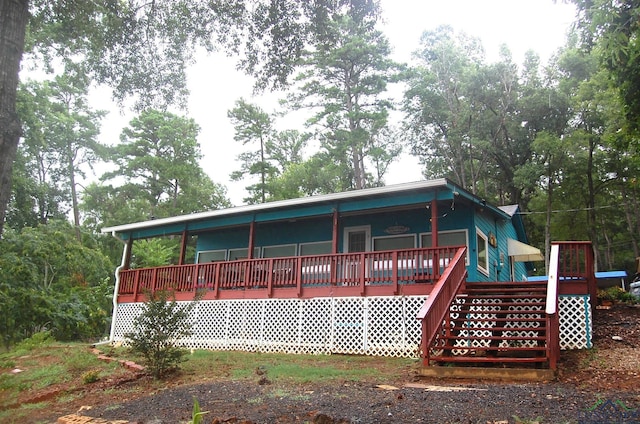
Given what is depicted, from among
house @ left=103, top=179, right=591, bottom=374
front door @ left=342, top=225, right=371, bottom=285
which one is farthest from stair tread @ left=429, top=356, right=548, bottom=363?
front door @ left=342, top=225, right=371, bottom=285

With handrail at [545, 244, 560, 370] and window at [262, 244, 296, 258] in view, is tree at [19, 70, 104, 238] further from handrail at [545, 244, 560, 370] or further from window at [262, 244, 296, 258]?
handrail at [545, 244, 560, 370]

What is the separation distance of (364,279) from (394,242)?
291cm

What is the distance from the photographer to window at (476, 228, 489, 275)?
1292 centimetres

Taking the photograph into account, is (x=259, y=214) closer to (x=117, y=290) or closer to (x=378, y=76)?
(x=117, y=290)

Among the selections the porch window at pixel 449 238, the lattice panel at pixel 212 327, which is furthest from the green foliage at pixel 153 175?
the porch window at pixel 449 238

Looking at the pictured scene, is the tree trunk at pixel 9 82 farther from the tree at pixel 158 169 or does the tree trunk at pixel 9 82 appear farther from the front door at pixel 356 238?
the tree at pixel 158 169

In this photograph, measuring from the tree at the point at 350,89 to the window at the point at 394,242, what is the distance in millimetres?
16533

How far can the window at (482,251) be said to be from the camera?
42.4 feet

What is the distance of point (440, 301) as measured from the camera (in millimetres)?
8281

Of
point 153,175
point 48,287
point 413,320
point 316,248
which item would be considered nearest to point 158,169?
point 153,175

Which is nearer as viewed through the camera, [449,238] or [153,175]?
[449,238]

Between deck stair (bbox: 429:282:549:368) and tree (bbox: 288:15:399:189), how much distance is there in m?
20.9

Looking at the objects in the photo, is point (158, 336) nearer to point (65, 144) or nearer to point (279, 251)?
point (279, 251)

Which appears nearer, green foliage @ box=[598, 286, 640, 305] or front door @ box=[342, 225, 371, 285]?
green foliage @ box=[598, 286, 640, 305]
